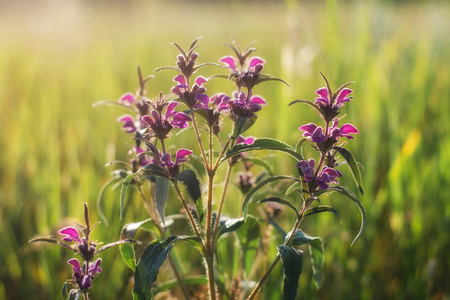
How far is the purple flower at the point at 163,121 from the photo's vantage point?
0.72m

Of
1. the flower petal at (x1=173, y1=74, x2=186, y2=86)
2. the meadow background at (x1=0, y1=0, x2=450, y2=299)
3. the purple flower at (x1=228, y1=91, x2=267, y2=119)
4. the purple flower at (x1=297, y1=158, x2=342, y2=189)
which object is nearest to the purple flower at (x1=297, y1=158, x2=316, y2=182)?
the purple flower at (x1=297, y1=158, x2=342, y2=189)

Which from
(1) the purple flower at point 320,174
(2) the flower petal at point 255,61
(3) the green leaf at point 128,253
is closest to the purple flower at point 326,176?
(1) the purple flower at point 320,174

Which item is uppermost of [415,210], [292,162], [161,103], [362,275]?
[161,103]

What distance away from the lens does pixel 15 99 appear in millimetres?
2613

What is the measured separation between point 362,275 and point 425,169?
49 cm

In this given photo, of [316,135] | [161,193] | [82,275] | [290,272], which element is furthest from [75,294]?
[316,135]

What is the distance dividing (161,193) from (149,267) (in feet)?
0.36

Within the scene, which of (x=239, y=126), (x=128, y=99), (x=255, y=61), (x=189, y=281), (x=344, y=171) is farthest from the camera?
(x=344, y=171)

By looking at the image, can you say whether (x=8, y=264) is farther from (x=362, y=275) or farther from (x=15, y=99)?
(x=15, y=99)

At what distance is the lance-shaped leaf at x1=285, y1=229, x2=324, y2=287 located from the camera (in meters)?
0.77

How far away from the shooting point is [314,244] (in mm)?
830

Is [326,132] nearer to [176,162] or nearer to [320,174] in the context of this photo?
[320,174]

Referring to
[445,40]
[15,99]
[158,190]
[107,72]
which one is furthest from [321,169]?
[445,40]

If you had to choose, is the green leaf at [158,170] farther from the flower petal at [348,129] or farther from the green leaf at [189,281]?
the green leaf at [189,281]
